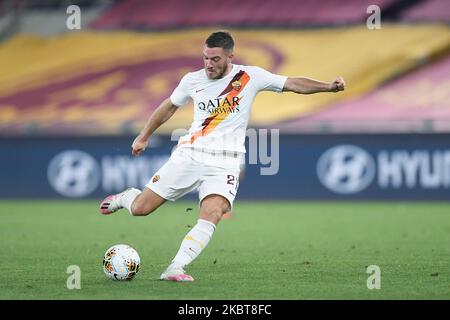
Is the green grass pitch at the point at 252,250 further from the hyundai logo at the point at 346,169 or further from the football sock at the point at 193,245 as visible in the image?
the hyundai logo at the point at 346,169

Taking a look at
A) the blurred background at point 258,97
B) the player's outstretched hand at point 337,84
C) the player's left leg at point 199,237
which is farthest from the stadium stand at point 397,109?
the player's left leg at point 199,237

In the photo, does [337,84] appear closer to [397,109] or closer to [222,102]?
[222,102]

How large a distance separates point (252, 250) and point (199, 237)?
293 cm

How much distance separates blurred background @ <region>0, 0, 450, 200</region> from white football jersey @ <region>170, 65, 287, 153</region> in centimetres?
950

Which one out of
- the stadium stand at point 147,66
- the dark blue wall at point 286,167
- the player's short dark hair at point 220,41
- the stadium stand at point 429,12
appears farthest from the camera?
the stadium stand at point 429,12

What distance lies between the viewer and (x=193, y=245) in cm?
868

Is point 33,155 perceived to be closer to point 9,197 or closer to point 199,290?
point 9,197

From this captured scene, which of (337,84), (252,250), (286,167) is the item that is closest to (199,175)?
(337,84)

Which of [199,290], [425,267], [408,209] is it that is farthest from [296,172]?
[199,290]

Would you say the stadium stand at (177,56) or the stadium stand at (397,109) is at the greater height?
the stadium stand at (177,56)

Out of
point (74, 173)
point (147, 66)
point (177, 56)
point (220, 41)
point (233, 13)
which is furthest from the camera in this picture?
point (233, 13)

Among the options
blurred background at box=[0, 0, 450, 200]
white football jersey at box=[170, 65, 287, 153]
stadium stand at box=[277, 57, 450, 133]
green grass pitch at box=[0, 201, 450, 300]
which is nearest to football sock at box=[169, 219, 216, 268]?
green grass pitch at box=[0, 201, 450, 300]

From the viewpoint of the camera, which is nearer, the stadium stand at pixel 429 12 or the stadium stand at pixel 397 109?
the stadium stand at pixel 397 109

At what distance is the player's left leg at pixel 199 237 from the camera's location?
8.61 meters
